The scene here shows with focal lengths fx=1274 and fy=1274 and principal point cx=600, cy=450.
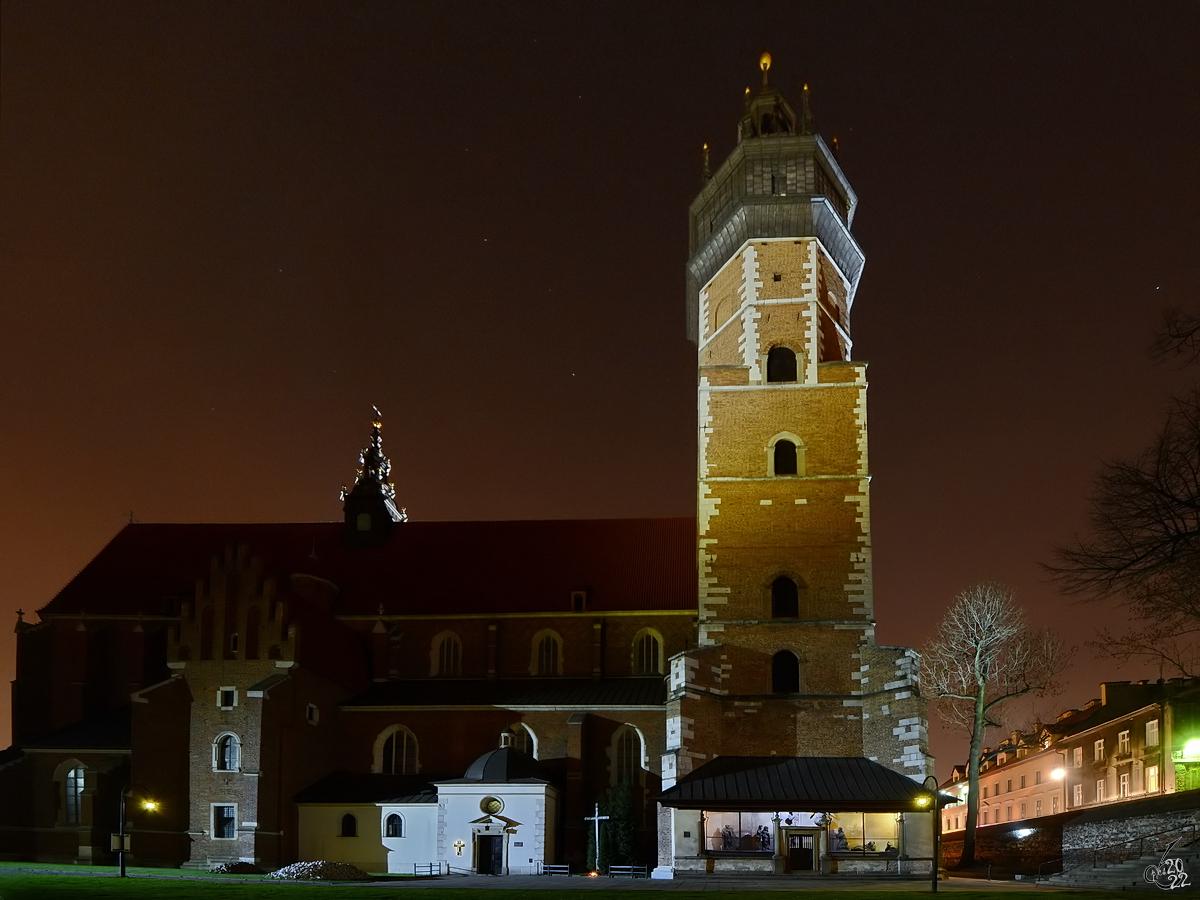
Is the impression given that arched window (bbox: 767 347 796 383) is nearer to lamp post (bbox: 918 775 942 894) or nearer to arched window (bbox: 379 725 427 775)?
lamp post (bbox: 918 775 942 894)

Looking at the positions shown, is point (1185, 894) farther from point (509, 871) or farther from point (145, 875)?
point (145, 875)

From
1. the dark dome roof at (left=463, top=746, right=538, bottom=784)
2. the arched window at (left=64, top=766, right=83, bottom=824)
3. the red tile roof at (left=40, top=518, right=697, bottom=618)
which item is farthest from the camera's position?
the red tile roof at (left=40, top=518, right=697, bottom=618)

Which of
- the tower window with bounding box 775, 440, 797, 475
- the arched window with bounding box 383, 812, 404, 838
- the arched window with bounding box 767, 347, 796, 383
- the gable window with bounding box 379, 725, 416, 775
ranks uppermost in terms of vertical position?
the arched window with bounding box 767, 347, 796, 383

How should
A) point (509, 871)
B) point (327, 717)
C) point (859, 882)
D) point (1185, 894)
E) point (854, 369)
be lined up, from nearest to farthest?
point (1185, 894) < point (859, 882) < point (509, 871) < point (854, 369) < point (327, 717)

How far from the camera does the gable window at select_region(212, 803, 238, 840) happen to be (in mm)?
44188

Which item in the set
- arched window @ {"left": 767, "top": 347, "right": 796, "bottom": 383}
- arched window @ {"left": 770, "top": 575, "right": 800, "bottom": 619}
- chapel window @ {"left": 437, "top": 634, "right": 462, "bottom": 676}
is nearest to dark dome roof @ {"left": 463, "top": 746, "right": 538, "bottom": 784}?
chapel window @ {"left": 437, "top": 634, "right": 462, "bottom": 676}

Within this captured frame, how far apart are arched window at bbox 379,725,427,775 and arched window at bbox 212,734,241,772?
5.96 meters

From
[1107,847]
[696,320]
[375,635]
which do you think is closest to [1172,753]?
[1107,847]

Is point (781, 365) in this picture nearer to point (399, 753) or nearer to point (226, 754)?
point (399, 753)

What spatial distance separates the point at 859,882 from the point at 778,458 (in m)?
15.1

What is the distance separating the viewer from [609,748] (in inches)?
1866

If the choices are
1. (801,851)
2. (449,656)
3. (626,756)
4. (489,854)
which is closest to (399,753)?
(449,656)

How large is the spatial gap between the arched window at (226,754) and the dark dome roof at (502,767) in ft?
26.8

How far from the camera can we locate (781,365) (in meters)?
46.6
